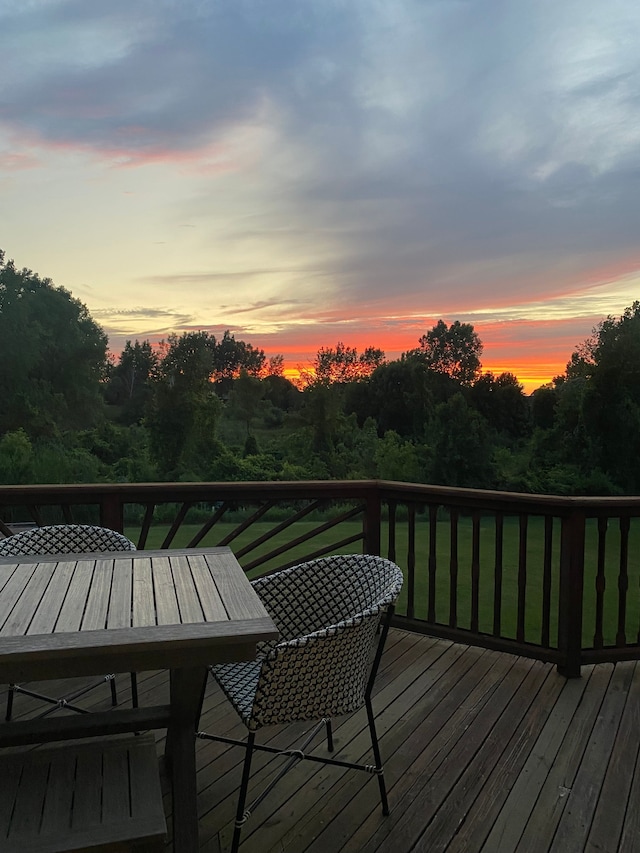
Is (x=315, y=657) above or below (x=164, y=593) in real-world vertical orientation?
below

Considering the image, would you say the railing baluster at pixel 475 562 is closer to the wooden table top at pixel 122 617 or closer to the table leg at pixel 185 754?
the wooden table top at pixel 122 617

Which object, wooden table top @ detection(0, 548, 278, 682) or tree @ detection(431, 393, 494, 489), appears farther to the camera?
tree @ detection(431, 393, 494, 489)

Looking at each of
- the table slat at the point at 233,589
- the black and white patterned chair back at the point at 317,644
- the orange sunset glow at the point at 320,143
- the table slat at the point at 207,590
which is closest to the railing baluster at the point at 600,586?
the black and white patterned chair back at the point at 317,644

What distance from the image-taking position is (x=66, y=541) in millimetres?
2715

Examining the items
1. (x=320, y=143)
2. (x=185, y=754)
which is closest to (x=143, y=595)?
(x=185, y=754)

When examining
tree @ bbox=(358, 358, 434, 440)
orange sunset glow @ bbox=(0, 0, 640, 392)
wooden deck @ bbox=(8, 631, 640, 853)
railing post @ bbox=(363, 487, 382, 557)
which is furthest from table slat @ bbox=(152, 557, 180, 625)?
tree @ bbox=(358, 358, 434, 440)

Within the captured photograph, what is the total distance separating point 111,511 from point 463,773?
7.11ft

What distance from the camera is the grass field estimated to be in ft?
29.4

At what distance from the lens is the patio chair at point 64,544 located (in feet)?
8.63

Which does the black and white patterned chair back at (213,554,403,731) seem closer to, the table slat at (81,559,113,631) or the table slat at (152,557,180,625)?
the table slat at (152,557,180,625)

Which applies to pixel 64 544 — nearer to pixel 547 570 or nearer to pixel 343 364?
pixel 547 570

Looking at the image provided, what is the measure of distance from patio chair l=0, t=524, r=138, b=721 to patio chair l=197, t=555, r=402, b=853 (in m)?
0.74

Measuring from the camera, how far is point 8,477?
1417 centimetres

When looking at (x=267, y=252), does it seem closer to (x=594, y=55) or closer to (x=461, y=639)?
(x=594, y=55)
